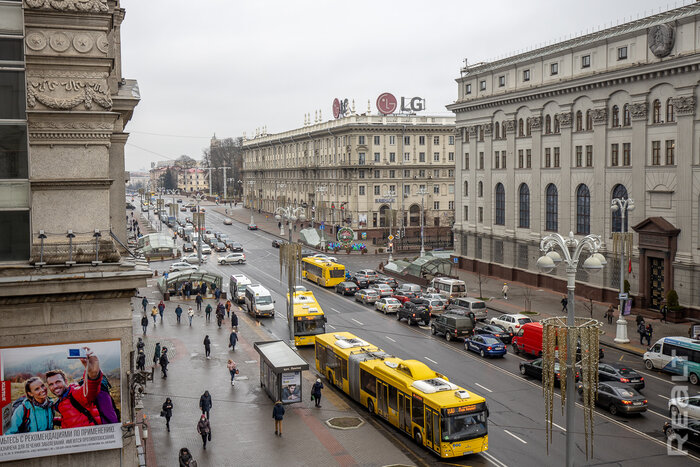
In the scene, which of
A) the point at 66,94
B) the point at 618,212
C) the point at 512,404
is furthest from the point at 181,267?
the point at 66,94

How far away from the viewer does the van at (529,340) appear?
36812 millimetres

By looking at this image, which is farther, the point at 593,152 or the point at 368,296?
the point at 368,296

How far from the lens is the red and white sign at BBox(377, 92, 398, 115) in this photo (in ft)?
347

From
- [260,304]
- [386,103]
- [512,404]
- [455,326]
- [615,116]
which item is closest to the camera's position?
[512,404]

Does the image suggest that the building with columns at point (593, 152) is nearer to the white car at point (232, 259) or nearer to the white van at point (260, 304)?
the white van at point (260, 304)

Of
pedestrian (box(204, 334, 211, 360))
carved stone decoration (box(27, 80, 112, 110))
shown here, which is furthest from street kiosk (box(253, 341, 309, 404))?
carved stone decoration (box(27, 80, 112, 110))

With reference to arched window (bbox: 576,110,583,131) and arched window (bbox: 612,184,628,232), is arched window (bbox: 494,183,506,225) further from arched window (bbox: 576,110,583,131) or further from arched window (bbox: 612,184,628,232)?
arched window (bbox: 612,184,628,232)

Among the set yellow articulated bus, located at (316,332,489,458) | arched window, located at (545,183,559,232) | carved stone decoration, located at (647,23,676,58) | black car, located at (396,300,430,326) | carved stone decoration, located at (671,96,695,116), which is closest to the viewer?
yellow articulated bus, located at (316,332,489,458)

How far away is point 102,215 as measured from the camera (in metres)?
14.3

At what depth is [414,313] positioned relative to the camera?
46469 mm

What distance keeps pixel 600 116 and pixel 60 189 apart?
46.8m

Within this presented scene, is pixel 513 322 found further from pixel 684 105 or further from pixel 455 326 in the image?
pixel 684 105

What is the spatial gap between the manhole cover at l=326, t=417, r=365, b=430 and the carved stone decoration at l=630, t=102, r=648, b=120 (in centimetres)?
3347

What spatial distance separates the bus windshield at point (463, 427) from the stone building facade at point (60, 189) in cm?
1135
